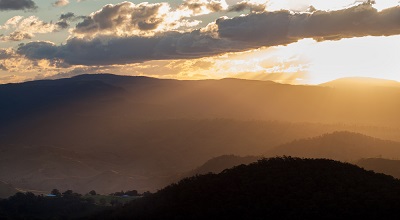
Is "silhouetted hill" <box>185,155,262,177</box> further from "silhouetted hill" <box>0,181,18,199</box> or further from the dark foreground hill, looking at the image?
the dark foreground hill

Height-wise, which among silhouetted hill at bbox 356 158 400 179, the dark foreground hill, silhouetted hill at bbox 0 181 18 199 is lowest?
silhouetted hill at bbox 0 181 18 199

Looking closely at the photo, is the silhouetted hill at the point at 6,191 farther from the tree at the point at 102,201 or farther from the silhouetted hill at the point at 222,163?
the silhouetted hill at the point at 222,163

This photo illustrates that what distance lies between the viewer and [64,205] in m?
128

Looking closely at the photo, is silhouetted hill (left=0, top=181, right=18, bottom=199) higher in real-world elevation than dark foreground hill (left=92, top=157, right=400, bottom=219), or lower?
lower

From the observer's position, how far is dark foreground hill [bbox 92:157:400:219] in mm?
66438

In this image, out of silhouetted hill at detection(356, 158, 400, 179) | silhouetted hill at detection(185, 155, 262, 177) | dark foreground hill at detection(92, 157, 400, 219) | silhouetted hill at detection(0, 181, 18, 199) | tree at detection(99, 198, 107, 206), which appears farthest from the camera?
silhouetted hill at detection(185, 155, 262, 177)

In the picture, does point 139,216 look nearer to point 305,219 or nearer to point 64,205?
point 305,219

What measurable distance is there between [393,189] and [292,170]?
14.4m

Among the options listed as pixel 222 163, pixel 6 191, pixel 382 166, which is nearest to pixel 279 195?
pixel 382 166

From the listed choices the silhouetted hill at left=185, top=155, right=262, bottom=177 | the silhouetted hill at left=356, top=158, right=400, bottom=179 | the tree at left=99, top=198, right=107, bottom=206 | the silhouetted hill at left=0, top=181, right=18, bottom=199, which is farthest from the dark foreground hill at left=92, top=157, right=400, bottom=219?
the silhouetted hill at left=0, top=181, right=18, bottom=199

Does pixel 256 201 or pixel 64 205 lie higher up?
pixel 256 201

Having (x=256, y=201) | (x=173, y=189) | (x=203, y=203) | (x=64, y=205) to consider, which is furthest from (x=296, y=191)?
(x=64, y=205)

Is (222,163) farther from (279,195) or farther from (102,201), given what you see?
(279,195)

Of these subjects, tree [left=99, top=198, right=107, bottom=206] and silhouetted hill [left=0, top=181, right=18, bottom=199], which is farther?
silhouetted hill [left=0, top=181, right=18, bottom=199]
